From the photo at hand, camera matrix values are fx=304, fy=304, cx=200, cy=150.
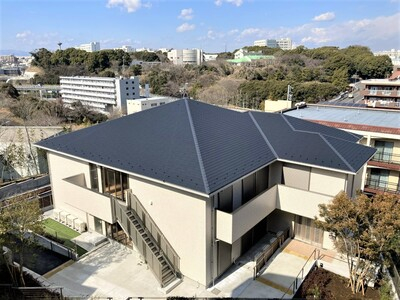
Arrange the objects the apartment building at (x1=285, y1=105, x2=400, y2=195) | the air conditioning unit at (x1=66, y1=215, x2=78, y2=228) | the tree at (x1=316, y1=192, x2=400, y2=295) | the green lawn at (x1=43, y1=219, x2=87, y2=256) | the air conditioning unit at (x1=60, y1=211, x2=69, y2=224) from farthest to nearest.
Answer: the apartment building at (x1=285, y1=105, x2=400, y2=195)
the air conditioning unit at (x1=60, y1=211, x2=69, y2=224)
the air conditioning unit at (x1=66, y1=215, x2=78, y2=228)
the green lawn at (x1=43, y1=219, x2=87, y2=256)
the tree at (x1=316, y1=192, x2=400, y2=295)

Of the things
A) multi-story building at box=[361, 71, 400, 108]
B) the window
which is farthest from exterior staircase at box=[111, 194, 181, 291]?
multi-story building at box=[361, 71, 400, 108]

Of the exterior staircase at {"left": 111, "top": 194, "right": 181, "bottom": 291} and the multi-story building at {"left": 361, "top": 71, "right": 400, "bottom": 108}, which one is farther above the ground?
the multi-story building at {"left": 361, "top": 71, "right": 400, "bottom": 108}

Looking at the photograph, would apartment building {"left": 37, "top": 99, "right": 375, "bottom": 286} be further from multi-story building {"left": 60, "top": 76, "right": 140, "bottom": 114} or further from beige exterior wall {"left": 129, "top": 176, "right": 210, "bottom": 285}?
multi-story building {"left": 60, "top": 76, "right": 140, "bottom": 114}

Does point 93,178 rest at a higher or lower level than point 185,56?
lower

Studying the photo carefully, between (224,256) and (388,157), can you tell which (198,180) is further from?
(388,157)

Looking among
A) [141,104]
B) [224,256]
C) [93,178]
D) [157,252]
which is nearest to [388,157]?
[224,256]
